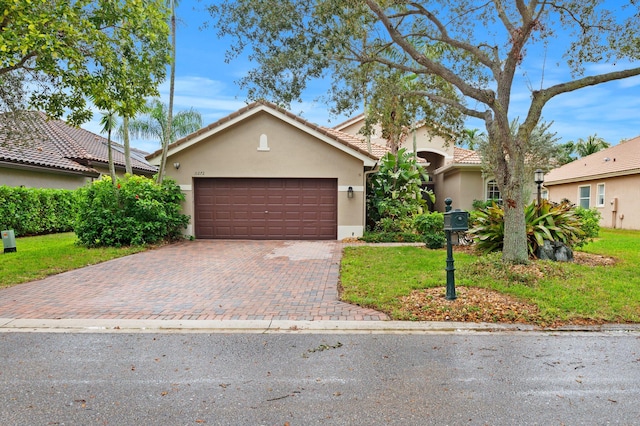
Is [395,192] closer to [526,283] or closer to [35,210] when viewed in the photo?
[526,283]

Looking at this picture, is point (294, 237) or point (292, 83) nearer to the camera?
point (292, 83)

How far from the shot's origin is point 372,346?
450 cm

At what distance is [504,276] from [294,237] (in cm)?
846

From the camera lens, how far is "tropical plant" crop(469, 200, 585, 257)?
9102mm

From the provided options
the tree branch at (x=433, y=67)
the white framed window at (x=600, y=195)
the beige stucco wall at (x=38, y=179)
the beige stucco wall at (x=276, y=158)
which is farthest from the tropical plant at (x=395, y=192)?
the beige stucco wall at (x=38, y=179)

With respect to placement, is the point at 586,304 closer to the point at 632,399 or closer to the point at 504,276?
the point at 504,276

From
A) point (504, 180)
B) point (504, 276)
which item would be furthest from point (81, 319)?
point (504, 180)

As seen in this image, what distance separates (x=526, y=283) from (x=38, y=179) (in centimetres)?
1866

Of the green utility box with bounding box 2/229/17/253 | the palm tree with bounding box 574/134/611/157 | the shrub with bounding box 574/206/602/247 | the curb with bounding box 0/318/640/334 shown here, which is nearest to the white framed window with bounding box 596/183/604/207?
the shrub with bounding box 574/206/602/247

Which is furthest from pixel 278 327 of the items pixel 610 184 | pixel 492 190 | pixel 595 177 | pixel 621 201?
pixel 595 177

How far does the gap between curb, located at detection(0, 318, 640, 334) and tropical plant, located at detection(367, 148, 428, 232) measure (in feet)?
29.8

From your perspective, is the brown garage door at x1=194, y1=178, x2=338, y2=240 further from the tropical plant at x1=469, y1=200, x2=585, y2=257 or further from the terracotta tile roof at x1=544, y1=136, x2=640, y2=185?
the terracotta tile roof at x1=544, y1=136, x2=640, y2=185

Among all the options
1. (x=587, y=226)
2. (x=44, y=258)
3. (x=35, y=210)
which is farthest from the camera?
(x=35, y=210)

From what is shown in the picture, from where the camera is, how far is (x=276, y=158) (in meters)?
14.1
